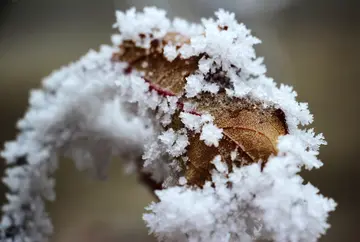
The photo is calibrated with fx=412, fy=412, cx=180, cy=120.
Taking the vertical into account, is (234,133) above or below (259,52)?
below

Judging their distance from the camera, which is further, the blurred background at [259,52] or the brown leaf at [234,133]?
the blurred background at [259,52]

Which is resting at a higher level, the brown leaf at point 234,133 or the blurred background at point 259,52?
the blurred background at point 259,52

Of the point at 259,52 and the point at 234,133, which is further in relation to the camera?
the point at 259,52

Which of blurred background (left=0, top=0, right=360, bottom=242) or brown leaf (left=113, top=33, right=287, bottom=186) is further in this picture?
blurred background (left=0, top=0, right=360, bottom=242)

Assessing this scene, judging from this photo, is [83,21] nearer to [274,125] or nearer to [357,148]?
[357,148]

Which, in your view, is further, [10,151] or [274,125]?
[10,151]

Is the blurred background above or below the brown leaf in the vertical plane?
above

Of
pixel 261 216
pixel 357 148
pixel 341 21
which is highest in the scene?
pixel 341 21

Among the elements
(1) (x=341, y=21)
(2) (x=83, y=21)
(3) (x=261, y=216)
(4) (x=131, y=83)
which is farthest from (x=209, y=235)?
(1) (x=341, y=21)
